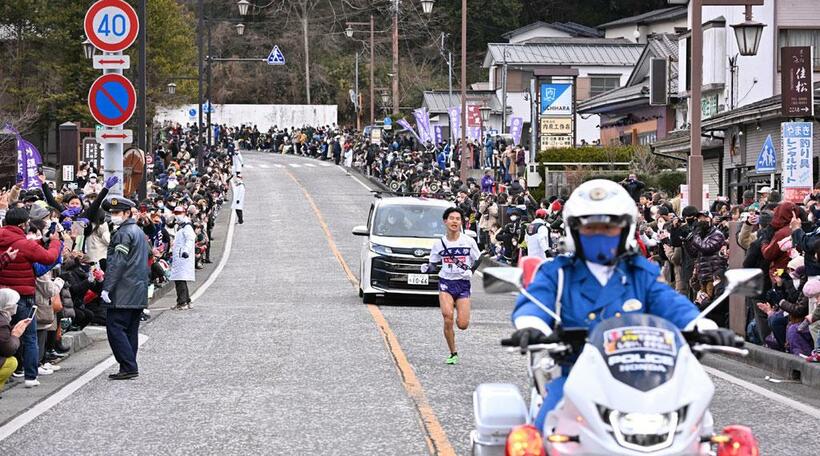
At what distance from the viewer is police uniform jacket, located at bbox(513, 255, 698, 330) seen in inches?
236

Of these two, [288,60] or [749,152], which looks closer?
[749,152]

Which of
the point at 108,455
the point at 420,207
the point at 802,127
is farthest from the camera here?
the point at 420,207

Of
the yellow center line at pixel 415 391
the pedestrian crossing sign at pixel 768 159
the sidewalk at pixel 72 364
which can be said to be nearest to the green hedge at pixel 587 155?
the sidewalk at pixel 72 364

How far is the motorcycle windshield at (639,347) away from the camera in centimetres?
505

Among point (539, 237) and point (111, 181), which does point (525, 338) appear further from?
point (539, 237)

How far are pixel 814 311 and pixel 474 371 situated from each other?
3.47m

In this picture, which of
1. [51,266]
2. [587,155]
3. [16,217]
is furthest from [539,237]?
[587,155]

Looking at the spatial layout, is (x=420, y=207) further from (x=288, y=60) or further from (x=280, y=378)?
(x=288, y=60)

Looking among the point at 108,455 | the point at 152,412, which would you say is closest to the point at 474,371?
the point at 152,412

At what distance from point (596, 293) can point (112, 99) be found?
1252cm

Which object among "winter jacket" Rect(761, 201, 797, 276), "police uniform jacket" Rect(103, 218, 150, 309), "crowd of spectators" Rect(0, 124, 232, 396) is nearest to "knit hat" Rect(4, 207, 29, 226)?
"crowd of spectators" Rect(0, 124, 232, 396)

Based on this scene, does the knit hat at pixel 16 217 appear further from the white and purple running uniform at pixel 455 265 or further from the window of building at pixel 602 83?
the window of building at pixel 602 83

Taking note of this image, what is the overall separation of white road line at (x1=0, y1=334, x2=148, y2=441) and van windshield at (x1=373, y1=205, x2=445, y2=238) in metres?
8.75

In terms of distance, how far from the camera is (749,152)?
3044 cm
